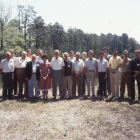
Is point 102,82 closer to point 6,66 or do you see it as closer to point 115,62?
point 115,62

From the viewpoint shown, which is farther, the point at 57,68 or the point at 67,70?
the point at 67,70

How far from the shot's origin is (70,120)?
4.89 meters

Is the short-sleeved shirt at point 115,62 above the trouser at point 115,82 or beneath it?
above

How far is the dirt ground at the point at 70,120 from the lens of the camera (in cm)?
399

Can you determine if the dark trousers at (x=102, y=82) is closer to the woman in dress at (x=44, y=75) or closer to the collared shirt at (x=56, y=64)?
the collared shirt at (x=56, y=64)

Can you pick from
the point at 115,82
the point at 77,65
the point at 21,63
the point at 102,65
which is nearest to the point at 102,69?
the point at 102,65

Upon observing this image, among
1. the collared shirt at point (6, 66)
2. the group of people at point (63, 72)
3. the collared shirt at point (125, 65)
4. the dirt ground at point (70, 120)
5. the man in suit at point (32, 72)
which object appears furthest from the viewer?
the man in suit at point (32, 72)

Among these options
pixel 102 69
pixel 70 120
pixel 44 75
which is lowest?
pixel 70 120

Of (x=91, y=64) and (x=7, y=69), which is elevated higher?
(x=91, y=64)

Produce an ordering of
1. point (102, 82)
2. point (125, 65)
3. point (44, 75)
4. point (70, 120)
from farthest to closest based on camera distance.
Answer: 1. point (102, 82)
2. point (44, 75)
3. point (125, 65)
4. point (70, 120)

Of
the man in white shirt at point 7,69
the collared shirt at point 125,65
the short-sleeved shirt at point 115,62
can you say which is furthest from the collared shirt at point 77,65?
the man in white shirt at point 7,69

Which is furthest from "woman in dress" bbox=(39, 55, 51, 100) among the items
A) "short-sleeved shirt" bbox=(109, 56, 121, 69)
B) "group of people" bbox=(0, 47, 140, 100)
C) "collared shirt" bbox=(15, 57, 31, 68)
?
"short-sleeved shirt" bbox=(109, 56, 121, 69)

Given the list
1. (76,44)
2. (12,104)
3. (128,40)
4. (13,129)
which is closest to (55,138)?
(13,129)

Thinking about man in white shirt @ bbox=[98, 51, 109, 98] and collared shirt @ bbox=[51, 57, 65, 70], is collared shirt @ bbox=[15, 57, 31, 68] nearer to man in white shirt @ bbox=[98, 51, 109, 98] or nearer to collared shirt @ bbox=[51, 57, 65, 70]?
collared shirt @ bbox=[51, 57, 65, 70]
